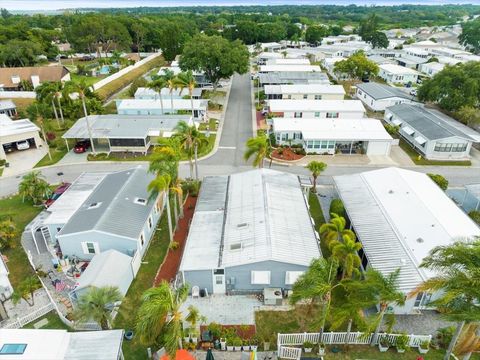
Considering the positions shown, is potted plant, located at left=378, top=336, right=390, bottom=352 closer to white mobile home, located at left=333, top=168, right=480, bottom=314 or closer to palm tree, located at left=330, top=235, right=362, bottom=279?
white mobile home, located at left=333, top=168, right=480, bottom=314

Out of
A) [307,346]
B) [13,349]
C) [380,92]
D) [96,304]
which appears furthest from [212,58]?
[13,349]

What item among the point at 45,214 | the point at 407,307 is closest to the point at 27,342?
the point at 45,214

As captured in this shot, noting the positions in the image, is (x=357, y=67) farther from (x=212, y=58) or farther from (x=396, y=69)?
(x=212, y=58)

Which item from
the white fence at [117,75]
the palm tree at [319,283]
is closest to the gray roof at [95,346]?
the palm tree at [319,283]

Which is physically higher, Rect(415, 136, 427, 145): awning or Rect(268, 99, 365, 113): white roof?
Rect(268, 99, 365, 113): white roof

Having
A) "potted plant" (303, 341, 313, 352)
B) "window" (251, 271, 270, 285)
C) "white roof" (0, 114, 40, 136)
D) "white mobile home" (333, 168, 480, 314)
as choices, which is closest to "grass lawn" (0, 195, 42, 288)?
"white roof" (0, 114, 40, 136)

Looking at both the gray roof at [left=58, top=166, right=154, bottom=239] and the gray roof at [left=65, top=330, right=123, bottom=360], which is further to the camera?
the gray roof at [left=58, top=166, right=154, bottom=239]

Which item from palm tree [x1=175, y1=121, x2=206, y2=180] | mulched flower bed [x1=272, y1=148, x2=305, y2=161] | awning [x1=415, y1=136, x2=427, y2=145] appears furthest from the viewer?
awning [x1=415, y1=136, x2=427, y2=145]
